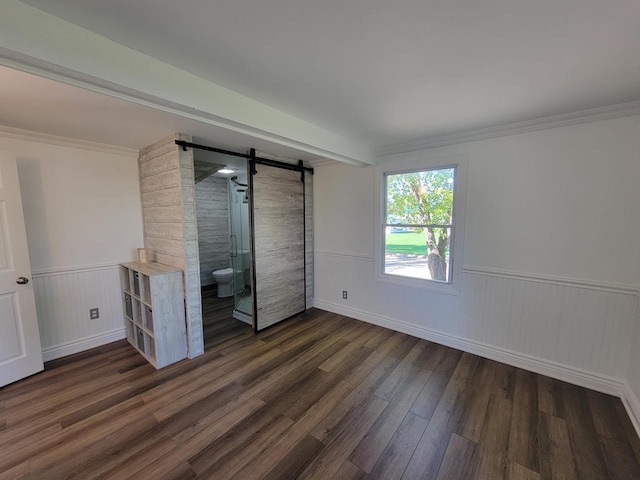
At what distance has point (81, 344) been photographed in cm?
276

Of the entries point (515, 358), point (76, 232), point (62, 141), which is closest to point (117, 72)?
point (62, 141)

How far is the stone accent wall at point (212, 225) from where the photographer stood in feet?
16.4

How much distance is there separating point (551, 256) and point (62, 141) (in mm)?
4811

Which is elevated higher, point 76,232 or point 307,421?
point 76,232

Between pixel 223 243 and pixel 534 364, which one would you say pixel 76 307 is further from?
pixel 534 364

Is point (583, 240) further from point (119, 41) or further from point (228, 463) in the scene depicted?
point (119, 41)

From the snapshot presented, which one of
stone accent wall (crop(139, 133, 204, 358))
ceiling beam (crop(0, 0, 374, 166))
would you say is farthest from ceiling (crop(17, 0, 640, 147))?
stone accent wall (crop(139, 133, 204, 358))

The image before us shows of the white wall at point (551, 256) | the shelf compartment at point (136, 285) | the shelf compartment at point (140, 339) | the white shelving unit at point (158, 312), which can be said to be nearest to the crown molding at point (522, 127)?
the white wall at point (551, 256)

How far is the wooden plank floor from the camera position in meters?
1.53

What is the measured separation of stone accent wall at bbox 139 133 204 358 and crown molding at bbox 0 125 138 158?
0.22 metres

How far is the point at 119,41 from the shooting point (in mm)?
1336

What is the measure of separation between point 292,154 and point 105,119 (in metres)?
1.88

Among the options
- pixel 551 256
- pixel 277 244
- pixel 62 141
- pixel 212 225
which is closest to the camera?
pixel 551 256

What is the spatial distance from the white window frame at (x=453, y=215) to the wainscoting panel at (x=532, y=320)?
10cm
